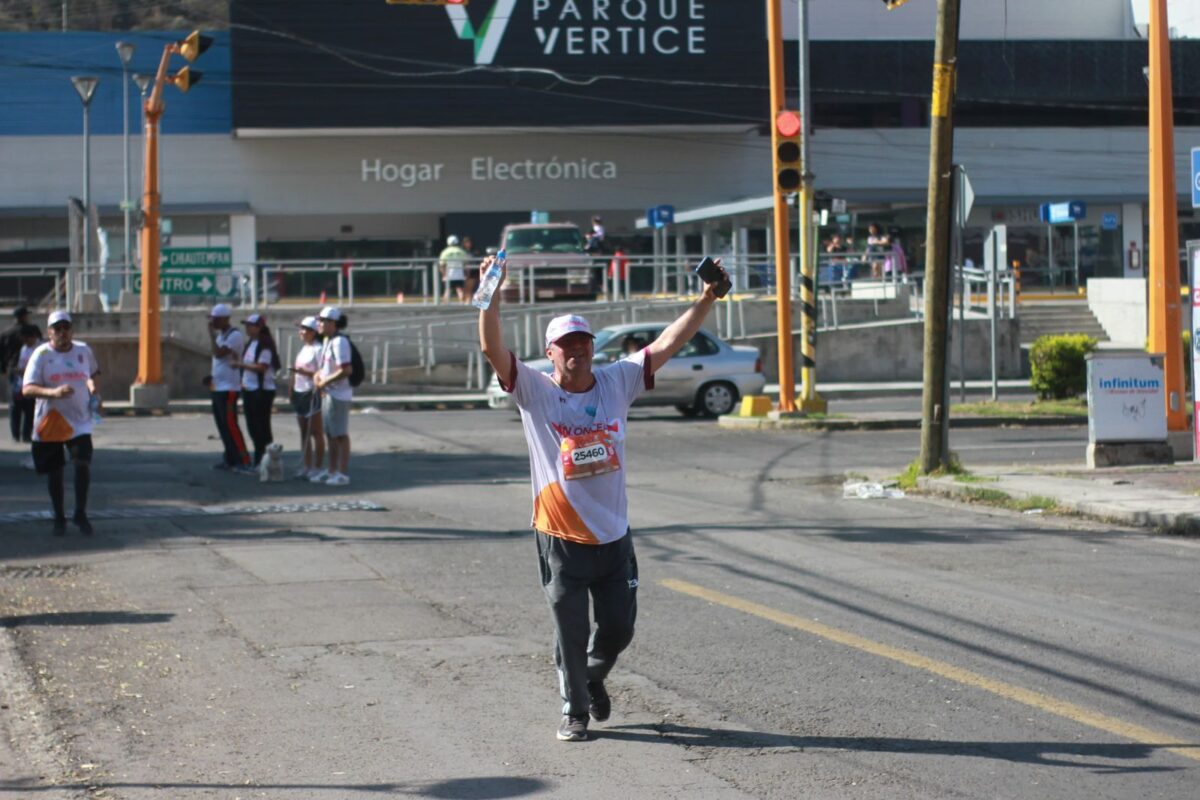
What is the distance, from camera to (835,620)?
28.4 ft

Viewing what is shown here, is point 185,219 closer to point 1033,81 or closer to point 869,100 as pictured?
point 869,100

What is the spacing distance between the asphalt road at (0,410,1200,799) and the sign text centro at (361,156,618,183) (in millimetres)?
38929

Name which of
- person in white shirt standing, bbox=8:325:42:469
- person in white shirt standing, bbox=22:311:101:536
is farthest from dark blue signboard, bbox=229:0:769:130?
person in white shirt standing, bbox=22:311:101:536

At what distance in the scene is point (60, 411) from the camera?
1215 cm

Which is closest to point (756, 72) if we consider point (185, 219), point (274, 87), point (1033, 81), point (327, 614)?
point (1033, 81)

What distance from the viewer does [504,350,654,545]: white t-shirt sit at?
616 centimetres

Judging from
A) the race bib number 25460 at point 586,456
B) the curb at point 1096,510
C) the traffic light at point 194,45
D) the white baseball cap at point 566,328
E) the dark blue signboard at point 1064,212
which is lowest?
the curb at point 1096,510

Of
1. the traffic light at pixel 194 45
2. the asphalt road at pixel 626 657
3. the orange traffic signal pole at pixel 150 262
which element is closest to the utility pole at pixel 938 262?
the asphalt road at pixel 626 657

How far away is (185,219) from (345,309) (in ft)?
69.2

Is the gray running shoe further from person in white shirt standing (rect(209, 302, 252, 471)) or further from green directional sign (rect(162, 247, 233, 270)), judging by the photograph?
green directional sign (rect(162, 247, 233, 270))

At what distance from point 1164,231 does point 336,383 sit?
8.77m

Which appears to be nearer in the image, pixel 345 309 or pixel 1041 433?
pixel 1041 433

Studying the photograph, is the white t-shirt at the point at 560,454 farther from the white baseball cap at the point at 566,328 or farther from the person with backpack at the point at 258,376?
the person with backpack at the point at 258,376

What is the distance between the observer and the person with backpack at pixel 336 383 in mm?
15539
